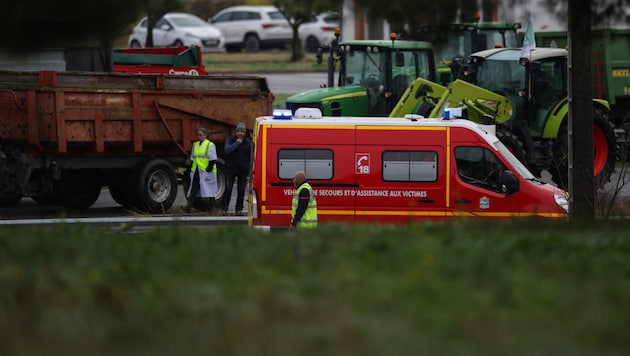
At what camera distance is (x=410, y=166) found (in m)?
14.7

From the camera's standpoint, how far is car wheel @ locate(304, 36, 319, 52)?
1921 inches

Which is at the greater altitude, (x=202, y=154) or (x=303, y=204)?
(x=202, y=154)

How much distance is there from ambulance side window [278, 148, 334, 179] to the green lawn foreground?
17.8ft

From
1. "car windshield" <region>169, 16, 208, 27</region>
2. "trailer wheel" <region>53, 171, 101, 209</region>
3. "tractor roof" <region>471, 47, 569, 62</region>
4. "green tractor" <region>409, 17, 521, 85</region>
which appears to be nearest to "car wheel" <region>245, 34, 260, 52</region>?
"car windshield" <region>169, 16, 208, 27</region>

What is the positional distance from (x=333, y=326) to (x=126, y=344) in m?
1.08

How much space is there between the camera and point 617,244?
8.95 m

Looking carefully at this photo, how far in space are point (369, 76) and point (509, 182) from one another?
8.29m

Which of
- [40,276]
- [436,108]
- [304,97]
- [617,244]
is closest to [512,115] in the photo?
[436,108]

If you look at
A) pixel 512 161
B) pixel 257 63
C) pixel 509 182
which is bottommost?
pixel 509 182

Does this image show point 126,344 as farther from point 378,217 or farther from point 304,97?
point 304,97

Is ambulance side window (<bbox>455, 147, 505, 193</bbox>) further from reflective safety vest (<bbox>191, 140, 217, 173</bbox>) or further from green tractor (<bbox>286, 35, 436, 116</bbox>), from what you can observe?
green tractor (<bbox>286, 35, 436, 116</bbox>)

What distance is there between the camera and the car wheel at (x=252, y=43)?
48031mm

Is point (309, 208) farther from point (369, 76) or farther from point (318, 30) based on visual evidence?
point (318, 30)

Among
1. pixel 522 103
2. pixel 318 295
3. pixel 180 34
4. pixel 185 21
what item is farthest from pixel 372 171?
pixel 185 21
